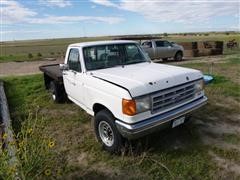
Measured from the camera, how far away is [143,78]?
3.46 meters

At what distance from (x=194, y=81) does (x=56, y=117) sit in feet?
11.5

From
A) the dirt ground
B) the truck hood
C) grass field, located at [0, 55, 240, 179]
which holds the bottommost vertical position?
grass field, located at [0, 55, 240, 179]

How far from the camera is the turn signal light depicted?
304cm

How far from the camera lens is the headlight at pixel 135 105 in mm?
3051

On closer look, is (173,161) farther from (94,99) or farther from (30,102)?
(30,102)

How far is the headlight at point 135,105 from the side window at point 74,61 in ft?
5.55

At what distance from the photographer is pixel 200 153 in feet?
11.7

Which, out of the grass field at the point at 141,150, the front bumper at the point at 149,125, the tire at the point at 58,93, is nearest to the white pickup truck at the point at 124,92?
the front bumper at the point at 149,125

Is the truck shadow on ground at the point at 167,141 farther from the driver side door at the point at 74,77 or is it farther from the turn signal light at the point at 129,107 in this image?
the driver side door at the point at 74,77

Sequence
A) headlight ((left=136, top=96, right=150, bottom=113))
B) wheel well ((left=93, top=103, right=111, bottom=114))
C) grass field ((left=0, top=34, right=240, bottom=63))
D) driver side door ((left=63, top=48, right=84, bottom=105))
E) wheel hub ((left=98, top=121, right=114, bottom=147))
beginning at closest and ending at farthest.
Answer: headlight ((left=136, top=96, right=150, bottom=113)), wheel hub ((left=98, top=121, right=114, bottom=147)), wheel well ((left=93, top=103, right=111, bottom=114)), driver side door ((left=63, top=48, right=84, bottom=105)), grass field ((left=0, top=34, right=240, bottom=63))

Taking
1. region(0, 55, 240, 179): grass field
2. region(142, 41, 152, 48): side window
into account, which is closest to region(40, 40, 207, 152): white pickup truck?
region(0, 55, 240, 179): grass field

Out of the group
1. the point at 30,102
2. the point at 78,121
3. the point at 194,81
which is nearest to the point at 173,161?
the point at 194,81

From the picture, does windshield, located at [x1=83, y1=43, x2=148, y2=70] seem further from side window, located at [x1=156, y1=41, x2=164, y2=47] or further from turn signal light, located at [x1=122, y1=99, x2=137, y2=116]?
side window, located at [x1=156, y1=41, x2=164, y2=47]

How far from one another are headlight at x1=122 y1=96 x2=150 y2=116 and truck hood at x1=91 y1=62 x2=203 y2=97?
3.6 inches
